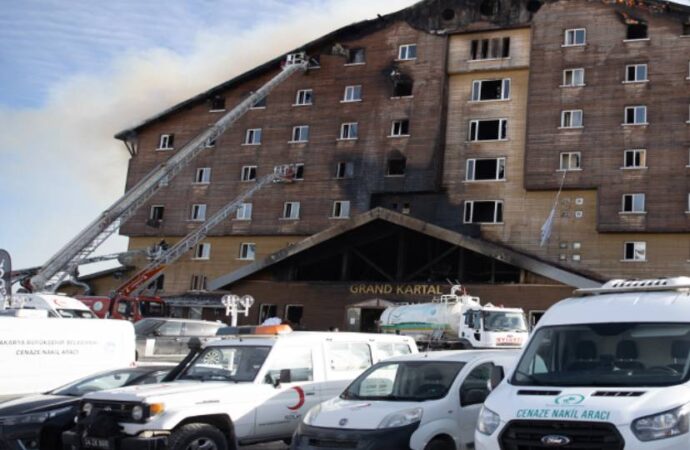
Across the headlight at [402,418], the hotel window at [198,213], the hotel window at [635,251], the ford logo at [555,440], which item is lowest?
the headlight at [402,418]

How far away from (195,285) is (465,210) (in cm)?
1779

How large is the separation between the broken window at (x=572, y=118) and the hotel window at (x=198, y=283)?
23461 millimetres

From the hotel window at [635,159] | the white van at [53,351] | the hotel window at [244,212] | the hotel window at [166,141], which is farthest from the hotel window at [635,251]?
the hotel window at [166,141]

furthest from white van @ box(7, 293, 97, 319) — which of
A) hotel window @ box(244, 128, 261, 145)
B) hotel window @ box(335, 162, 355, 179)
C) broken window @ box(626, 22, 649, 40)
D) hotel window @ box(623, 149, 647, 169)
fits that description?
broken window @ box(626, 22, 649, 40)

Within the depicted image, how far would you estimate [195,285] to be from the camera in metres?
48.2

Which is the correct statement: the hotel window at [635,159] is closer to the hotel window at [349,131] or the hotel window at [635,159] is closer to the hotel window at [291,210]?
the hotel window at [349,131]

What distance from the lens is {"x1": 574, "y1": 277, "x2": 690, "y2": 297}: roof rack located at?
8.27 metres

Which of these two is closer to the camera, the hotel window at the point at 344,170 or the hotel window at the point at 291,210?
the hotel window at the point at 344,170

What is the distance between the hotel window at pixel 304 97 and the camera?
47.9m

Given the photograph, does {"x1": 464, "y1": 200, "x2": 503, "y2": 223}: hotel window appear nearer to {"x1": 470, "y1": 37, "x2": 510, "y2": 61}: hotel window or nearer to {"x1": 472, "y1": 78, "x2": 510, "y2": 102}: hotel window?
{"x1": 472, "y1": 78, "x2": 510, "y2": 102}: hotel window

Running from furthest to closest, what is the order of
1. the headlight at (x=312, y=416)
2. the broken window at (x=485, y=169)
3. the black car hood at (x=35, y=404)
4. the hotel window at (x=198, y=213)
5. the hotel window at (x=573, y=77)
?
1. the hotel window at (x=198, y=213)
2. the broken window at (x=485, y=169)
3. the hotel window at (x=573, y=77)
4. the black car hood at (x=35, y=404)
5. the headlight at (x=312, y=416)

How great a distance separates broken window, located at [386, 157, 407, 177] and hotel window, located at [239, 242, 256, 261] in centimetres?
979

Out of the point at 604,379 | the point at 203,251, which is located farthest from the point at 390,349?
the point at 203,251

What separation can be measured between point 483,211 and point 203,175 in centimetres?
1865
